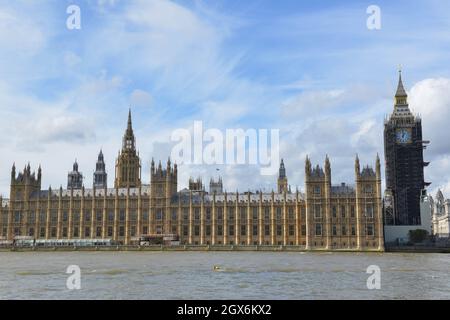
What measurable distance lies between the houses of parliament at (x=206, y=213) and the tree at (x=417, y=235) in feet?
41.9

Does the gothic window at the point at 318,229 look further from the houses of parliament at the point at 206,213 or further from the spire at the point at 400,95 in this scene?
the spire at the point at 400,95

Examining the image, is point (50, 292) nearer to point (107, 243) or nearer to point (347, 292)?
point (347, 292)

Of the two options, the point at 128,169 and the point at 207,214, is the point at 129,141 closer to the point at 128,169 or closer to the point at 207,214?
the point at 128,169

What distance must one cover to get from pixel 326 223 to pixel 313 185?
29.6ft

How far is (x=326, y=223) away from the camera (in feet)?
408

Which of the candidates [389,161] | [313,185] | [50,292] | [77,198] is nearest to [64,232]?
[77,198]

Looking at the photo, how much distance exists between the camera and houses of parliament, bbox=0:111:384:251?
124 metres

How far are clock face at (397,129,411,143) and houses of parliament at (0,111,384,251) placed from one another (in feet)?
90.2

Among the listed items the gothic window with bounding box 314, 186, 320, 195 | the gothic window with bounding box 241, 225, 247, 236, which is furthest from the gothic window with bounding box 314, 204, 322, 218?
the gothic window with bounding box 241, 225, 247, 236

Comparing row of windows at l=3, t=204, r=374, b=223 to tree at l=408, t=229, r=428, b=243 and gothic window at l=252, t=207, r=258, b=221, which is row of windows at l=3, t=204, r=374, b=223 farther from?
tree at l=408, t=229, r=428, b=243

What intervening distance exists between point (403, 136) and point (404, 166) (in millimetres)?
8077

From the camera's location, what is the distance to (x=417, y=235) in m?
129

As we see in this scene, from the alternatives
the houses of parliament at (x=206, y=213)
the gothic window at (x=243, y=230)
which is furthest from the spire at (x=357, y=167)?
the gothic window at (x=243, y=230)
